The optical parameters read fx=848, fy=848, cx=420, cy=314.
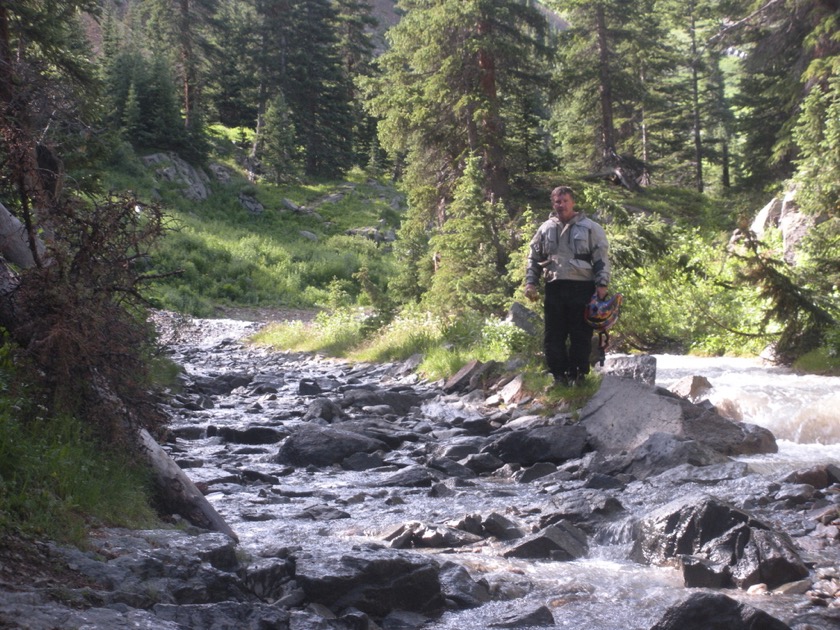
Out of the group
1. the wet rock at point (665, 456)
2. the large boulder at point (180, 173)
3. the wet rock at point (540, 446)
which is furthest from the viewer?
the large boulder at point (180, 173)

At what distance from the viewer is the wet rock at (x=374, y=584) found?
424 centimetres

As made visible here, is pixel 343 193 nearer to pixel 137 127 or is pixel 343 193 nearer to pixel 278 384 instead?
pixel 137 127

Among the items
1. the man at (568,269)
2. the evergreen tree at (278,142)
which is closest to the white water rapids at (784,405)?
the man at (568,269)

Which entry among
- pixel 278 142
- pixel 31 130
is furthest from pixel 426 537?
pixel 278 142

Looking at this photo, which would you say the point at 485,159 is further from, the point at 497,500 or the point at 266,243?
the point at 266,243

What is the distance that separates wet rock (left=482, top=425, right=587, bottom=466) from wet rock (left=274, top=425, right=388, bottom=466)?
1265mm

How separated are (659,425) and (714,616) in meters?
4.17

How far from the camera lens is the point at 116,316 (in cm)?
529

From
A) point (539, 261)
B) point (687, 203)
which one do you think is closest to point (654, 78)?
point (687, 203)

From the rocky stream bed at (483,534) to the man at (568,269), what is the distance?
0.74 metres

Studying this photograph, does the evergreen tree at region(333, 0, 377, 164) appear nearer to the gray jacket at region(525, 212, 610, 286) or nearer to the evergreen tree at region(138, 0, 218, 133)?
the evergreen tree at region(138, 0, 218, 133)

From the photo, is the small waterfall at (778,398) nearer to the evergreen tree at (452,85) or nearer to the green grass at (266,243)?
the evergreen tree at (452,85)

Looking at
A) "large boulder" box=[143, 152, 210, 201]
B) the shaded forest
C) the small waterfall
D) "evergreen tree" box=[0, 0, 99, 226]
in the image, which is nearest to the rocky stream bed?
the small waterfall

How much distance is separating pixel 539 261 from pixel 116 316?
204 inches
